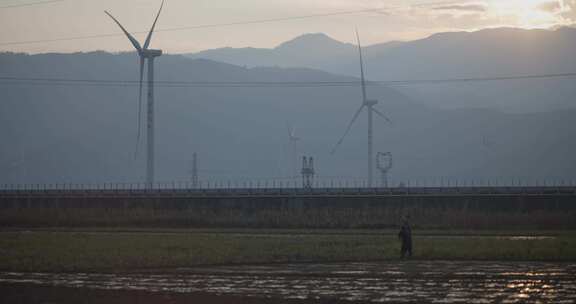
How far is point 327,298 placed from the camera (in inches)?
1379

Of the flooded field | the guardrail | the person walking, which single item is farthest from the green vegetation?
the guardrail

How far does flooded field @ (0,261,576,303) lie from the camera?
1383 inches

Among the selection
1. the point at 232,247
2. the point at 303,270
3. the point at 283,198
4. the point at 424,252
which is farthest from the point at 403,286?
the point at 283,198

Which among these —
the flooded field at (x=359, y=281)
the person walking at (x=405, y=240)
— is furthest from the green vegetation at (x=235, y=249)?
the flooded field at (x=359, y=281)

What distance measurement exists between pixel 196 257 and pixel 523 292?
736 inches

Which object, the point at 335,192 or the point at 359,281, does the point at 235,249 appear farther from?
the point at 335,192

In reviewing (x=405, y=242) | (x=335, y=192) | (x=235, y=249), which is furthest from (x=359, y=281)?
(x=335, y=192)

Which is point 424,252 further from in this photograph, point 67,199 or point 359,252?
point 67,199

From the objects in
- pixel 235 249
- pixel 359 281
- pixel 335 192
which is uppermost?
pixel 335 192

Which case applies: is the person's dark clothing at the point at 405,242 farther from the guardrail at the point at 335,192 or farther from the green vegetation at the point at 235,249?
the guardrail at the point at 335,192

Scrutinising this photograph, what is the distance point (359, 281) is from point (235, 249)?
→ 15811mm

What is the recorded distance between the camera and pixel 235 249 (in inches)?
2147

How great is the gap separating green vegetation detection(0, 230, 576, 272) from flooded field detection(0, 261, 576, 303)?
9.01ft

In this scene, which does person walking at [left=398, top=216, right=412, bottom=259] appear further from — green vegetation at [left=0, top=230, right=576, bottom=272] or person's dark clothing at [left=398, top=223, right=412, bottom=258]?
green vegetation at [left=0, top=230, right=576, bottom=272]
